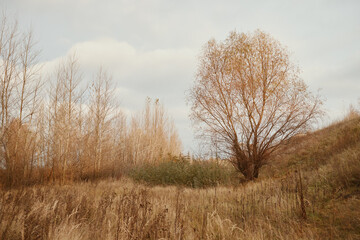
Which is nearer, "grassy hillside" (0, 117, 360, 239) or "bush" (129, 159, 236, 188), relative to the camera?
"grassy hillside" (0, 117, 360, 239)

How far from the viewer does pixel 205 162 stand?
9828 millimetres

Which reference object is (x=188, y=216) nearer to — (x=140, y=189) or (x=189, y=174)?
(x=140, y=189)

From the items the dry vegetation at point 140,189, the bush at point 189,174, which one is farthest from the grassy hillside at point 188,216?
the bush at point 189,174

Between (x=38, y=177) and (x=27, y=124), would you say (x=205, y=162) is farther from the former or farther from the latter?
(x=27, y=124)

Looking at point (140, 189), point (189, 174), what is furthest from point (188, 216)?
point (189, 174)

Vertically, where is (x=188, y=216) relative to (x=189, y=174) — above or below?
below

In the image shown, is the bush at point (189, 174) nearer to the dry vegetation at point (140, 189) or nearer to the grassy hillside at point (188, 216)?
the dry vegetation at point (140, 189)

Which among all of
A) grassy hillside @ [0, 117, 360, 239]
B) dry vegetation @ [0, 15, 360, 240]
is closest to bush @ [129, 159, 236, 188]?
dry vegetation @ [0, 15, 360, 240]

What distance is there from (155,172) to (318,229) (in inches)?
327

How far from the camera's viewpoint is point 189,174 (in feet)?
31.1

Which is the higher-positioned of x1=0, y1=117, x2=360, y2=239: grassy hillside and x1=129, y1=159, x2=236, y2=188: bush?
x1=129, y1=159, x2=236, y2=188: bush

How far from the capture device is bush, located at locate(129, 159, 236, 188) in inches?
346

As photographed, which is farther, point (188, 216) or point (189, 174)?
point (189, 174)

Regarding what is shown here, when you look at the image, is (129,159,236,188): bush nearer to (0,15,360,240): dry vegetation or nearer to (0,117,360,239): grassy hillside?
(0,15,360,240): dry vegetation
